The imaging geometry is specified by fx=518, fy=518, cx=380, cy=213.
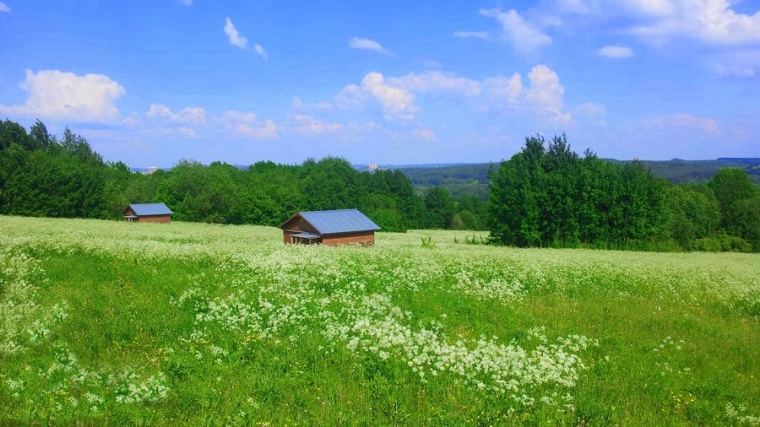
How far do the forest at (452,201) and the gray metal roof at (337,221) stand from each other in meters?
17.0

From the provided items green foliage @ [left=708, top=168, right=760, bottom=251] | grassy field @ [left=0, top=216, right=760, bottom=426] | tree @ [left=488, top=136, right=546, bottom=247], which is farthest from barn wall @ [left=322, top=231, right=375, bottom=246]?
green foliage @ [left=708, top=168, right=760, bottom=251]

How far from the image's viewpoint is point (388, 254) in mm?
23375

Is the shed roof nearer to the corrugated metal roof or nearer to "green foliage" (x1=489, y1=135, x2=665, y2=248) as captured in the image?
the corrugated metal roof

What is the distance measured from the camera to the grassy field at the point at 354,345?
8.84 meters

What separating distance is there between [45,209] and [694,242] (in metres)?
87.3

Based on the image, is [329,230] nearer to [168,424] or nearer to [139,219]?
[168,424]

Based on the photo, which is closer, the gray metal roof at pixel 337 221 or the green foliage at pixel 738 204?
the gray metal roof at pixel 337 221

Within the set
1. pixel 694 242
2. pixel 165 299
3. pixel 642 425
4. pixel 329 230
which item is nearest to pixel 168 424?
pixel 165 299

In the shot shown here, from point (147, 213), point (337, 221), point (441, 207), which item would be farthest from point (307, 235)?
point (441, 207)

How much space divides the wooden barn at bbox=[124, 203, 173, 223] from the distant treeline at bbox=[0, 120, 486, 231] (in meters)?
15.3

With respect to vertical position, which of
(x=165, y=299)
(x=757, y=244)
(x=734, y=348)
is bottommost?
(x=757, y=244)

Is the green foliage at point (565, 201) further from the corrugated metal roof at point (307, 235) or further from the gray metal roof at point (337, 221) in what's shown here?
the corrugated metal roof at point (307, 235)

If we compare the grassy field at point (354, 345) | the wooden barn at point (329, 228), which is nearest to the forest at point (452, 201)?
the wooden barn at point (329, 228)

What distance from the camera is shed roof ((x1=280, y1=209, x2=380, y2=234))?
1300 inches
